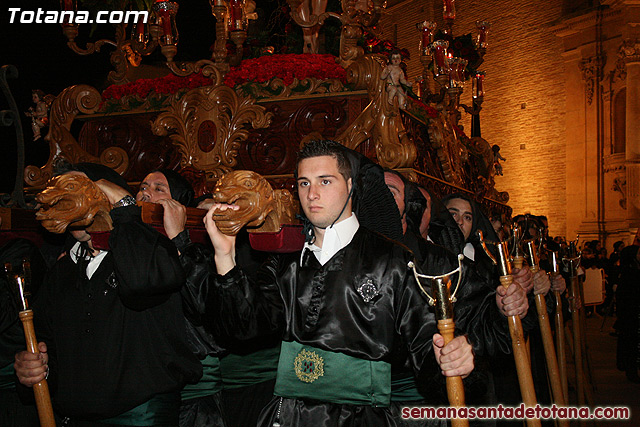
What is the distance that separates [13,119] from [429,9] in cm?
2572

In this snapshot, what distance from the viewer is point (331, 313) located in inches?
99.0

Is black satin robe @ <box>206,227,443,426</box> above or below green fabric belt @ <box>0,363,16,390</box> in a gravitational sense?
above

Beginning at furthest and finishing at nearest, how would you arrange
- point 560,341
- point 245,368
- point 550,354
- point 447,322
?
point 560,341 < point 550,354 < point 245,368 < point 447,322

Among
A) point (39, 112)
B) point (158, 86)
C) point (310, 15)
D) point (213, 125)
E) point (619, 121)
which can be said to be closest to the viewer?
point (213, 125)

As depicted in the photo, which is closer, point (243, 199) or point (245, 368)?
point (243, 199)

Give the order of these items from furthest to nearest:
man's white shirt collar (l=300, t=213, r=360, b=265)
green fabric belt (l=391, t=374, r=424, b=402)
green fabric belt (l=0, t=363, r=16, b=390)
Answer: green fabric belt (l=0, t=363, r=16, b=390), green fabric belt (l=391, t=374, r=424, b=402), man's white shirt collar (l=300, t=213, r=360, b=265)

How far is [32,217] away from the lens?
10.2 ft

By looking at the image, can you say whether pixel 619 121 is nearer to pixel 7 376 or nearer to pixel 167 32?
pixel 167 32

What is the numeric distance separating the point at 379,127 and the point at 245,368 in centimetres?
282

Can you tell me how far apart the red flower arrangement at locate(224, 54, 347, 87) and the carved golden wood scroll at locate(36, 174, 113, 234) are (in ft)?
12.2

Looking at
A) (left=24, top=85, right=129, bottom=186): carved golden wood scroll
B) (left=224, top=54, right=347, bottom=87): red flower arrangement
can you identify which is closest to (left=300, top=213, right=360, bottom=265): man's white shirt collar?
(left=224, top=54, right=347, bottom=87): red flower arrangement

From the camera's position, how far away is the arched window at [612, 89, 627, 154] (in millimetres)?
19455

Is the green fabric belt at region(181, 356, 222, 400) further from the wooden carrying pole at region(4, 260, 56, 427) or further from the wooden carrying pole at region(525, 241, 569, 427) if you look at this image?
the wooden carrying pole at region(525, 241, 569, 427)

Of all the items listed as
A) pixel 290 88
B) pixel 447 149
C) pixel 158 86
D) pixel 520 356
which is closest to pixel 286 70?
pixel 290 88
